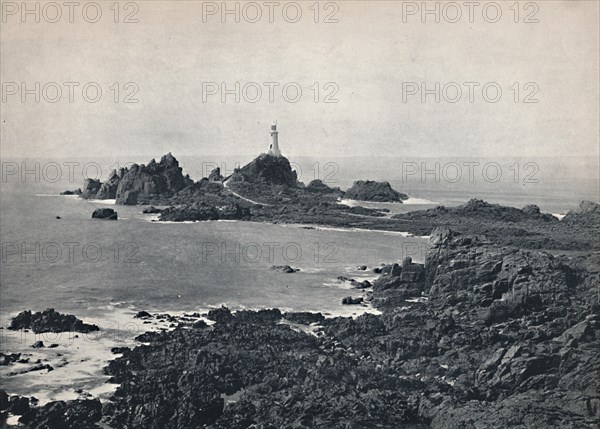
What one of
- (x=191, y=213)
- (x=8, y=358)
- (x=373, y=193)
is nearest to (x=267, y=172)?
(x=373, y=193)

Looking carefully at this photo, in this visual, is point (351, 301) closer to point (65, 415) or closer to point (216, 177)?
point (65, 415)

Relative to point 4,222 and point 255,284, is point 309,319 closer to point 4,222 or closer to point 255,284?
point 255,284

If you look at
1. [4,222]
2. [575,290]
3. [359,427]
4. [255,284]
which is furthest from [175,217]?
[359,427]

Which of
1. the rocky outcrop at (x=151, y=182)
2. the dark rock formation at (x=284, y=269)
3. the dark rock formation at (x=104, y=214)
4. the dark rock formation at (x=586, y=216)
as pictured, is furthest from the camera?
the rocky outcrop at (x=151, y=182)

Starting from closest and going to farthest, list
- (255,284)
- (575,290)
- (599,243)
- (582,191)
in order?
(575,290) → (255,284) → (599,243) → (582,191)

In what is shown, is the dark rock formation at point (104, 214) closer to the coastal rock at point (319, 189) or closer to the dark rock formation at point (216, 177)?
the dark rock formation at point (216, 177)
